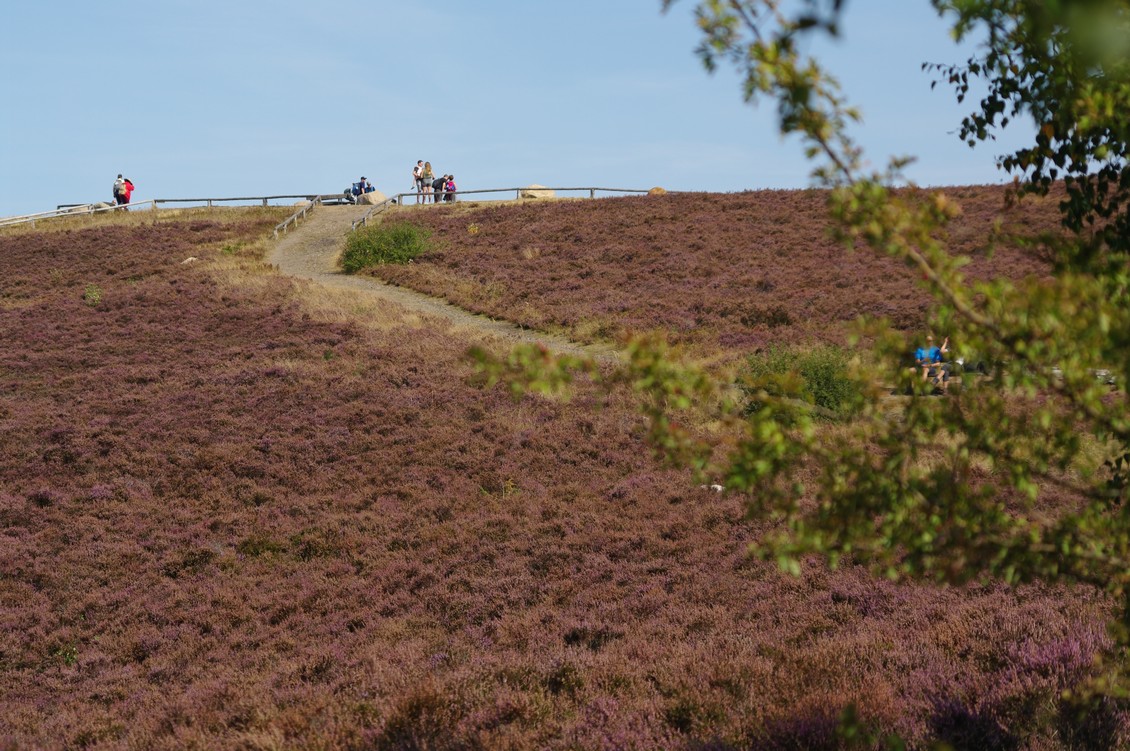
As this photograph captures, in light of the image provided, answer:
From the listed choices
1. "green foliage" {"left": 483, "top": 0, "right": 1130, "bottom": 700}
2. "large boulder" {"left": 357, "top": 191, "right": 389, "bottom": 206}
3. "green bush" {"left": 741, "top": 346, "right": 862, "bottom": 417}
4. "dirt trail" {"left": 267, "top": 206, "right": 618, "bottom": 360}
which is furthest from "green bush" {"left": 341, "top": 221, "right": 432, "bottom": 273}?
"green foliage" {"left": 483, "top": 0, "right": 1130, "bottom": 700}

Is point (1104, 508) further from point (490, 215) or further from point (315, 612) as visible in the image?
point (490, 215)

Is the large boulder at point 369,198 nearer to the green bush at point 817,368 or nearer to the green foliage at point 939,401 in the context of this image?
the green bush at point 817,368

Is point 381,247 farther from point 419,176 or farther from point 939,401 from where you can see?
point 939,401

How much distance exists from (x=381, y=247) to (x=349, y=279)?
300cm

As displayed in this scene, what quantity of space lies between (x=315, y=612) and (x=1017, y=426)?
1134cm

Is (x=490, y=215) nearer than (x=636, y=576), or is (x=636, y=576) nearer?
(x=636, y=576)

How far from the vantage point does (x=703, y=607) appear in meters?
11.4

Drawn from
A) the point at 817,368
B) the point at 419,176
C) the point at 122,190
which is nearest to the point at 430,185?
the point at 419,176

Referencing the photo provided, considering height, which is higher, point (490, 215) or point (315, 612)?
point (490, 215)

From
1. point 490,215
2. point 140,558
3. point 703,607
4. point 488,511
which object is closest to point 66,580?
point 140,558

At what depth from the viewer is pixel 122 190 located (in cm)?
6116

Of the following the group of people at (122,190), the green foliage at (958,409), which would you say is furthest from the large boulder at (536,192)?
the green foliage at (958,409)

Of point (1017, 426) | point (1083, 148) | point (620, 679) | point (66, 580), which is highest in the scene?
point (1083, 148)

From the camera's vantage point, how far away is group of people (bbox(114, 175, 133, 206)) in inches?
2402
